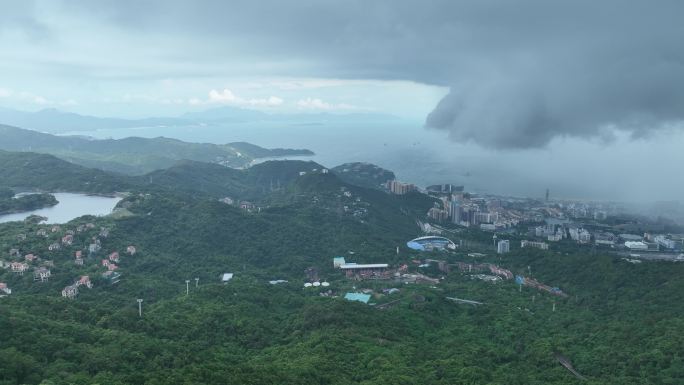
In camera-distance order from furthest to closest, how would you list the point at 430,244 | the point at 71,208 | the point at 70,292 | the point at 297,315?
the point at 71,208 < the point at 430,244 < the point at 70,292 < the point at 297,315

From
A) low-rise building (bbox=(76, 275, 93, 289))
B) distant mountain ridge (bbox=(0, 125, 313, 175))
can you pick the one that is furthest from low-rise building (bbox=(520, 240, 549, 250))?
distant mountain ridge (bbox=(0, 125, 313, 175))

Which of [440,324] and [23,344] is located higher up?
[23,344]

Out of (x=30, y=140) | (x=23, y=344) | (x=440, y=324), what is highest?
(x=30, y=140)

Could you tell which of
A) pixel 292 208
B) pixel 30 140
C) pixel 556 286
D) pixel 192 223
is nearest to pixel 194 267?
pixel 192 223

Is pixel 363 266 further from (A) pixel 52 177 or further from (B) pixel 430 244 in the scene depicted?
(A) pixel 52 177

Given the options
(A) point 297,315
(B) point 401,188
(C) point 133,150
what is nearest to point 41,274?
(A) point 297,315

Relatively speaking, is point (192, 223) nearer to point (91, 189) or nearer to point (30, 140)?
point (91, 189)

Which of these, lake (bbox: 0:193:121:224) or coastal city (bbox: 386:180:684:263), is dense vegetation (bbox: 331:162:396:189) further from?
lake (bbox: 0:193:121:224)

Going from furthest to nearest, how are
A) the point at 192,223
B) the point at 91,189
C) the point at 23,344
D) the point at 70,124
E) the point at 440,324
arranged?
the point at 70,124, the point at 91,189, the point at 192,223, the point at 440,324, the point at 23,344
